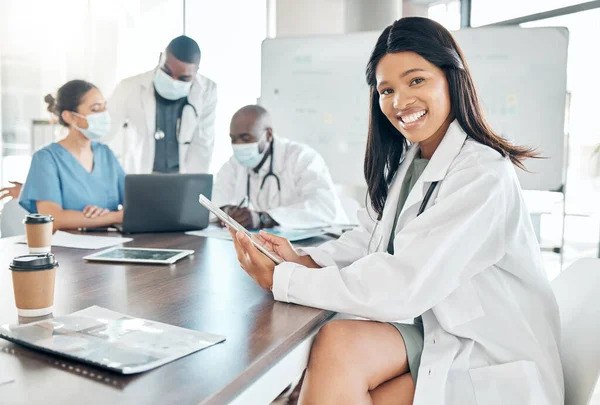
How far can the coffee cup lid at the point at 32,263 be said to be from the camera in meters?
0.85

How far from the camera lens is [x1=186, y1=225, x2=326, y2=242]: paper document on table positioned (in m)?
1.71

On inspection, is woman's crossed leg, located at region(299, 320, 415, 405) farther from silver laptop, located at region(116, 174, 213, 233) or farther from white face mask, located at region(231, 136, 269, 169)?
white face mask, located at region(231, 136, 269, 169)

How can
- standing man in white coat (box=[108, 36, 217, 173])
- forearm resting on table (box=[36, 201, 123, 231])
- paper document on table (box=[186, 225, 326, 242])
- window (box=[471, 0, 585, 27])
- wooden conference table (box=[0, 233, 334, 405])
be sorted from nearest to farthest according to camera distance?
wooden conference table (box=[0, 233, 334, 405]) < paper document on table (box=[186, 225, 326, 242]) < forearm resting on table (box=[36, 201, 123, 231]) < standing man in white coat (box=[108, 36, 217, 173]) < window (box=[471, 0, 585, 27])

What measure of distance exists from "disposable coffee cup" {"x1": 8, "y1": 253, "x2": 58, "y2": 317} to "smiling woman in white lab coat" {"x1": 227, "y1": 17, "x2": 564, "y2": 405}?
37 centimetres

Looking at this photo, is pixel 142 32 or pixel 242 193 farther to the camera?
pixel 142 32

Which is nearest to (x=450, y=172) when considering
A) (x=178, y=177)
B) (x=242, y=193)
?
(x=178, y=177)

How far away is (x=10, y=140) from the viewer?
3.60 meters

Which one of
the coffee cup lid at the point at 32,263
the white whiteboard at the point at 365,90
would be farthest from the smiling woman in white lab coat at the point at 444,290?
the white whiteboard at the point at 365,90

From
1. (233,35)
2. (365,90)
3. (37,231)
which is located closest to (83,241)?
(37,231)

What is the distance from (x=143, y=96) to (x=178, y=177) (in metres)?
1.42

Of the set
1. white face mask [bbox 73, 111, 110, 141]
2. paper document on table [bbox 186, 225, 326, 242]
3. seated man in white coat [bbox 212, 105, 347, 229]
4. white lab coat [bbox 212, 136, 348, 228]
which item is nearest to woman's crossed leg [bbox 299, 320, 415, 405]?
paper document on table [bbox 186, 225, 326, 242]

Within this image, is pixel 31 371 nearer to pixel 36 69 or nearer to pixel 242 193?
pixel 242 193

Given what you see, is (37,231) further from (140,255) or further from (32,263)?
(32,263)

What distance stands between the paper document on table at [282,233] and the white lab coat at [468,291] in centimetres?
67
